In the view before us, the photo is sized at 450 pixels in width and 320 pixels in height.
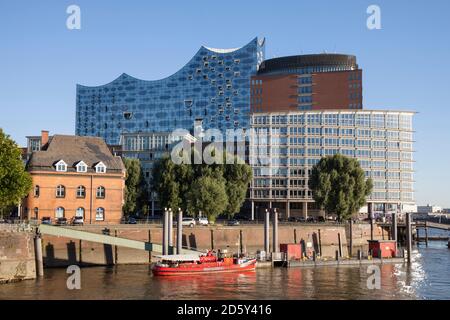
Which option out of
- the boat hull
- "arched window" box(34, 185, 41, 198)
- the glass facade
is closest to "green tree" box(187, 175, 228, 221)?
the boat hull

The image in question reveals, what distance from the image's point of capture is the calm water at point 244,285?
5416 cm

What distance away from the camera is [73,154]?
301ft

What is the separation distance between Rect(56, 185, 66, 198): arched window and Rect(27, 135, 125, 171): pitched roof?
12.4 feet

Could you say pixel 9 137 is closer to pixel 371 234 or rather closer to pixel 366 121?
pixel 371 234

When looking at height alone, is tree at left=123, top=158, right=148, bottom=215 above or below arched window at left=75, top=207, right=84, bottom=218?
above

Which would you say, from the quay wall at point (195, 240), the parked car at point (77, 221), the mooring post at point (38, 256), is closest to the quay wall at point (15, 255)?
the mooring post at point (38, 256)

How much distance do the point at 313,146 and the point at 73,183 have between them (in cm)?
8513

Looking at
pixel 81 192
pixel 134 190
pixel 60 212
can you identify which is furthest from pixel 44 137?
pixel 134 190

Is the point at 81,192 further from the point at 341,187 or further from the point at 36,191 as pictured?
the point at 341,187

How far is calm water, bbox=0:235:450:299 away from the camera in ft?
178

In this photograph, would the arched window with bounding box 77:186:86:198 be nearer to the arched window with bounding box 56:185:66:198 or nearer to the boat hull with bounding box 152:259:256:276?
the arched window with bounding box 56:185:66:198

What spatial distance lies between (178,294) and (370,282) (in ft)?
78.9

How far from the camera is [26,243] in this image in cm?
6250
